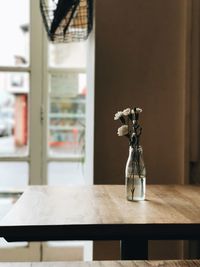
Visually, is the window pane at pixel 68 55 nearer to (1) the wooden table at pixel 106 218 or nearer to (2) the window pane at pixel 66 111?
(2) the window pane at pixel 66 111

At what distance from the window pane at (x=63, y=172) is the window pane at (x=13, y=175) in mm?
169

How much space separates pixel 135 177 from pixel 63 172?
1266 mm

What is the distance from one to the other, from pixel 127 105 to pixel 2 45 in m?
1.05

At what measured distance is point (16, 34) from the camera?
2.93 metres

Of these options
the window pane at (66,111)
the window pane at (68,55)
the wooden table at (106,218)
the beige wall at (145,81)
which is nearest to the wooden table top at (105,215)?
the wooden table at (106,218)

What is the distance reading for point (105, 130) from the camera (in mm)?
2443

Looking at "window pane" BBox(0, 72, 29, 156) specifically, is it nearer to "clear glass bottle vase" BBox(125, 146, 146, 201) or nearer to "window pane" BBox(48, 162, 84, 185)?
"window pane" BBox(48, 162, 84, 185)

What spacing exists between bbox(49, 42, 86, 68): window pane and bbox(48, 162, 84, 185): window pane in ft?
2.20

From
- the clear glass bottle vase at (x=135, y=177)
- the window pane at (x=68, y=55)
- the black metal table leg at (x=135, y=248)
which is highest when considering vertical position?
the window pane at (x=68, y=55)

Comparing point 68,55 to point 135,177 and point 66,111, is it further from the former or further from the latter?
point 135,177

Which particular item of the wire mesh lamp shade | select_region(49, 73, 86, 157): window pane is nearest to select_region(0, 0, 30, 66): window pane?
select_region(49, 73, 86, 157): window pane

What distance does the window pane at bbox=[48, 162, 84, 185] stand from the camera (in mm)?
2965

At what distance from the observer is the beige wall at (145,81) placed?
244 centimetres

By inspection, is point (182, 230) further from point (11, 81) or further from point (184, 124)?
point (11, 81)
